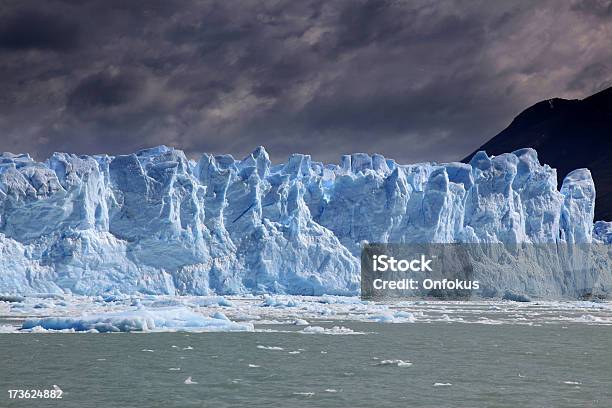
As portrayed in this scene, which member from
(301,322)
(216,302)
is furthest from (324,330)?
(216,302)

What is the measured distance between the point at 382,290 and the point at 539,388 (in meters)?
44.2

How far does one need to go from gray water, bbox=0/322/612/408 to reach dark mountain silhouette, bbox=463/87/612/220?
106454 millimetres

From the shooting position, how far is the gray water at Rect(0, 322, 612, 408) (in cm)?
1341

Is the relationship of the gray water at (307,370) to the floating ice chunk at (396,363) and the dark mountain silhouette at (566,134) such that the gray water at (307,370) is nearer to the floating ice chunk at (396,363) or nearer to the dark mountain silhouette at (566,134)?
the floating ice chunk at (396,363)

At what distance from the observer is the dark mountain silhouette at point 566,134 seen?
13412 cm

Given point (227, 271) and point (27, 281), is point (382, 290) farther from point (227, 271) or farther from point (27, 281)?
point (27, 281)

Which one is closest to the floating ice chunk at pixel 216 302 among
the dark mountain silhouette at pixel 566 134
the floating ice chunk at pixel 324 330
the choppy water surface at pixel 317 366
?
the choppy water surface at pixel 317 366

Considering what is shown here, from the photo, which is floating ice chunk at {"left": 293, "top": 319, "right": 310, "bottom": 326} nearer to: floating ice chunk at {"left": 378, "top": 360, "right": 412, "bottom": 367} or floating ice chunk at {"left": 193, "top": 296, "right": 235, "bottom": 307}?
floating ice chunk at {"left": 193, "top": 296, "right": 235, "bottom": 307}

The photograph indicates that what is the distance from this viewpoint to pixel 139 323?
24859 millimetres

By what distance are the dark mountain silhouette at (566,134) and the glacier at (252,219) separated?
62.7 meters

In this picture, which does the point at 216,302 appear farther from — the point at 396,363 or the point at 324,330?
the point at 396,363

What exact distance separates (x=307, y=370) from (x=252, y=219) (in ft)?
124

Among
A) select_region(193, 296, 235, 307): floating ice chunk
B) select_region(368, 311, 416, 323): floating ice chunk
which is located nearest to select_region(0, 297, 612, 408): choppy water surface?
select_region(368, 311, 416, 323): floating ice chunk

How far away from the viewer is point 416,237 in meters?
59.6
